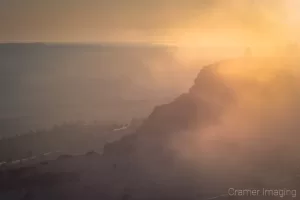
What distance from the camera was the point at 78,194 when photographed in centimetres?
132

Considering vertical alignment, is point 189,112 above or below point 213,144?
above

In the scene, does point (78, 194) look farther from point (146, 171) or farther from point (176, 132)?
point (176, 132)

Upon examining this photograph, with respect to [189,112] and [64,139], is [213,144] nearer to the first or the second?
[189,112]

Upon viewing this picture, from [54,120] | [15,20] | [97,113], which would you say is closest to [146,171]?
[97,113]

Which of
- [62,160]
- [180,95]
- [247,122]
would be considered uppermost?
[180,95]

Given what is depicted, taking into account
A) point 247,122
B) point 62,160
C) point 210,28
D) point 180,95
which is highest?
point 210,28

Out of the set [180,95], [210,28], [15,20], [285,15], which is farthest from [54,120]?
[285,15]

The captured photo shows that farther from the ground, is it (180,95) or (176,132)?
(180,95)

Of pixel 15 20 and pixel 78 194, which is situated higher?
pixel 15 20

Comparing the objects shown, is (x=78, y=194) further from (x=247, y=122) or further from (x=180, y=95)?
(x=247, y=122)

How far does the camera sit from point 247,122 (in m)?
1.38

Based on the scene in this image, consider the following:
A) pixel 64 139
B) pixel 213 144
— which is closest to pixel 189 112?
pixel 213 144

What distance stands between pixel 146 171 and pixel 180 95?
0.36m

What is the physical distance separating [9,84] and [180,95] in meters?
0.71
